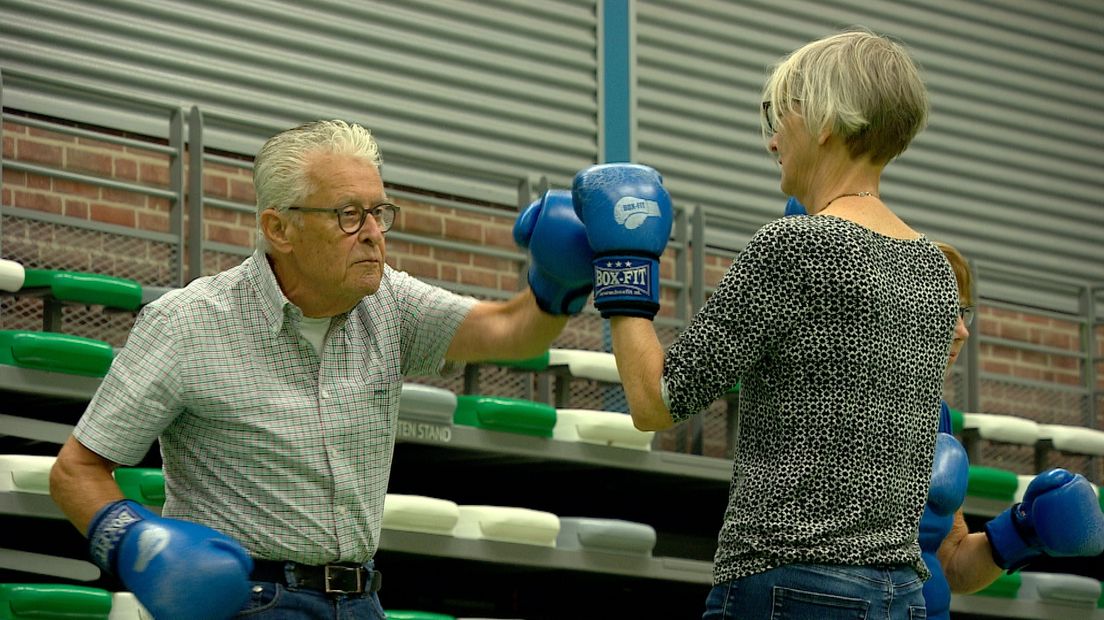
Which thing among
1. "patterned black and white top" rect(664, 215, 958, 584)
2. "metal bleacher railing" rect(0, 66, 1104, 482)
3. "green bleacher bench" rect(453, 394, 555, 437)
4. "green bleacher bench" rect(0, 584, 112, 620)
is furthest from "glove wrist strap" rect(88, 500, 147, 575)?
"green bleacher bench" rect(453, 394, 555, 437)

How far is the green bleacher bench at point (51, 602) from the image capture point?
14.3ft

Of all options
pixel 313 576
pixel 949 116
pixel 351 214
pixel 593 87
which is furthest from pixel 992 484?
pixel 313 576

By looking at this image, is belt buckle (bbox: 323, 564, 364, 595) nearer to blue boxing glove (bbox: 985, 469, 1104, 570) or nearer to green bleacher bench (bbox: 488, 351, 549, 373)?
blue boxing glove (bbox: 985, 469, 1104, 570)

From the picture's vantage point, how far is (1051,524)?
10.8 ft

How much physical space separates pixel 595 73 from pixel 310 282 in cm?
468

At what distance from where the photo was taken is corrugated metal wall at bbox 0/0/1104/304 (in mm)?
6082

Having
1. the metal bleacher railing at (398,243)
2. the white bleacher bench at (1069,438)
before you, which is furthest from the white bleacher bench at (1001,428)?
Answer: the metal bleacher railing at (398,243)

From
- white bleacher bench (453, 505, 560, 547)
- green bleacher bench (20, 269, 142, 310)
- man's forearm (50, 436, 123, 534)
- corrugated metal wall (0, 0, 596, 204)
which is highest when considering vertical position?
corrugated metal wall (0, 0, 596, 204)

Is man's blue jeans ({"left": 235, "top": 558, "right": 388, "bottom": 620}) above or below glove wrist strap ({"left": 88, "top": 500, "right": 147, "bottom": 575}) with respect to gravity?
below

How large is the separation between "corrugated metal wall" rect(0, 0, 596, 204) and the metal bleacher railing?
0.11 metres

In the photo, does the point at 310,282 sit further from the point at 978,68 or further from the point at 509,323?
the point at 978,68

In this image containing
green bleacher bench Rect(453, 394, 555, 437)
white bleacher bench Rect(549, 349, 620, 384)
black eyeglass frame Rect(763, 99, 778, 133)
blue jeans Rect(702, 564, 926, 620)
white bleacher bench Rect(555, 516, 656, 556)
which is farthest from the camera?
white bleacher bench Rect(549, 349, 620, 384)

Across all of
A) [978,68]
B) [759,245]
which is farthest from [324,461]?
[978,68]

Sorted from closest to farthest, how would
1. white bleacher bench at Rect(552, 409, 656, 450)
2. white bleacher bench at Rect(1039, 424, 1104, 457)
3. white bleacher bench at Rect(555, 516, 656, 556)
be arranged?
white bleacher bench at Rect(555, 516, 656, 556) → white bleacher bench at Rect(552, 409, 656, 450) → white bleacher bench at Rect(1039, 424, 1104, 457)
